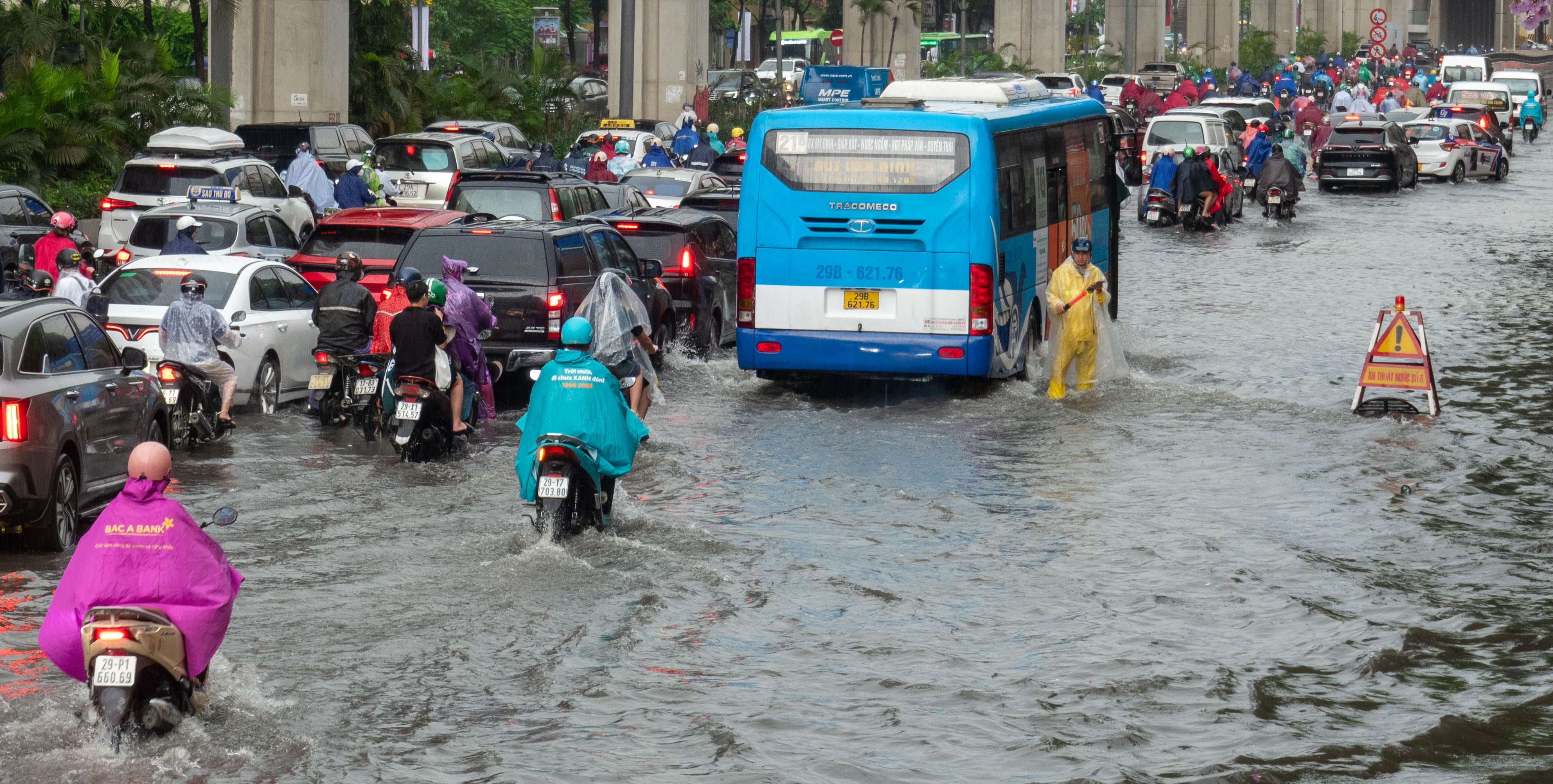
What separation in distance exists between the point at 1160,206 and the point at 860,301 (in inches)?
855

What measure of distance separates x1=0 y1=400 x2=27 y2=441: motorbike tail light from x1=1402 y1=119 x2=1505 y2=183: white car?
143ft

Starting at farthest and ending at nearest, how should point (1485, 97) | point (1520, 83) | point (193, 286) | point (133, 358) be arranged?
point (1520, 83), point (1485, 97), point (193, 286), point (133, 358)

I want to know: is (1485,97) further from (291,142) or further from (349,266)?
(349,266)

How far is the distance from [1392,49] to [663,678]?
107 metres

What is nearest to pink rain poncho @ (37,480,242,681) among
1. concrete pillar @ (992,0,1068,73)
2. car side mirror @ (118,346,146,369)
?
car side mirror @ (118,346,146,369)

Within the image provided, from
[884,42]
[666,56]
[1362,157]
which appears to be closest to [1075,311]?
[1362,157]

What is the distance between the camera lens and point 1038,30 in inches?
3238

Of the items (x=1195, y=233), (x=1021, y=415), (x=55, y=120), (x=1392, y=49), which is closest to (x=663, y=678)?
(x=1021, y=415)

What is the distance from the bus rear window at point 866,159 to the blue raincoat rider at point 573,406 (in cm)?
644

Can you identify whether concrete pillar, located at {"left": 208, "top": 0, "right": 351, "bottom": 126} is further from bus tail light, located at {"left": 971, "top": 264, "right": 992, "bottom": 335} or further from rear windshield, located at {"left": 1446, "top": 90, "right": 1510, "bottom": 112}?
rear windshield, located at {"left": 1446, "top": 90, "right": 1510, "bottom": 112}

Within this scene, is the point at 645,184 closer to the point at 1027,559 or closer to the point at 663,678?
the point at 1027,559

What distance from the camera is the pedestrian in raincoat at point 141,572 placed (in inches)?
283

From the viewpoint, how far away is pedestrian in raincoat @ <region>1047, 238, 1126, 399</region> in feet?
57.0

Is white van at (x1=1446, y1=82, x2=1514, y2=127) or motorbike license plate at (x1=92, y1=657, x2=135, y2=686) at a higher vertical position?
white van at (x1=1446, y1=82, x2=1514, y2=127)
